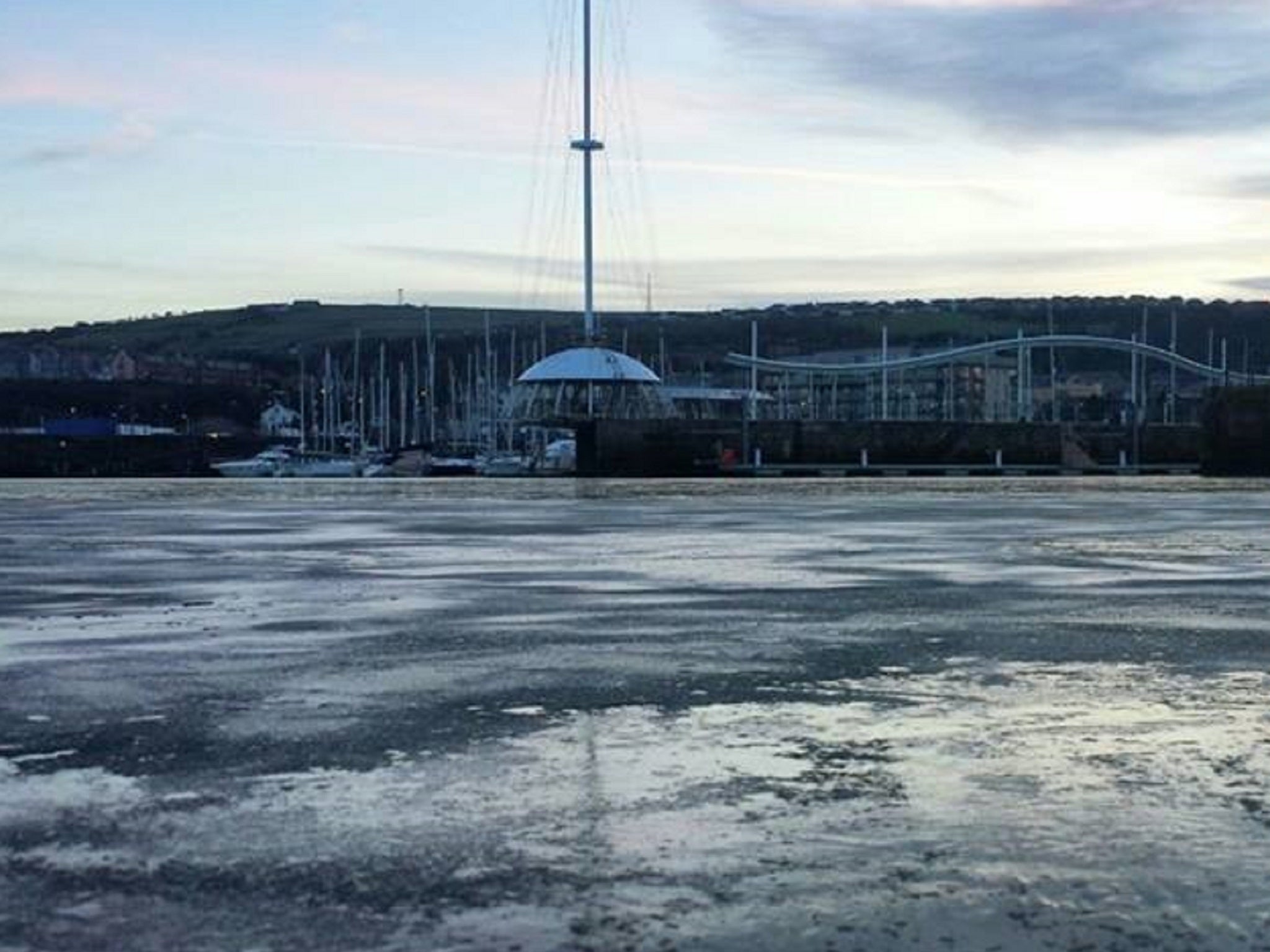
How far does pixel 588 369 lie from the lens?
100 m

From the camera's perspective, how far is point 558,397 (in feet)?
339

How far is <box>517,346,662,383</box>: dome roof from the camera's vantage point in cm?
10000

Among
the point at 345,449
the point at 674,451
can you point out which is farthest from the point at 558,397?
the point at 345,449

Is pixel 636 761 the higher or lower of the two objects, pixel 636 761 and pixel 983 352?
the lower

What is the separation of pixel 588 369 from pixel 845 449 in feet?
69.9

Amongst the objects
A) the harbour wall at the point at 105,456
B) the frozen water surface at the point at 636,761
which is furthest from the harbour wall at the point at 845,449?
the frozen water surface at the point at 636,761

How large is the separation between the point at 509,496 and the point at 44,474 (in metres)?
71.8

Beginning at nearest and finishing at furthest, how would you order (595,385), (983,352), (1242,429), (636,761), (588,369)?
1. (636,761)
2. (1242,429)
3. (588,369)
4. (595,385)
5. (983,352)

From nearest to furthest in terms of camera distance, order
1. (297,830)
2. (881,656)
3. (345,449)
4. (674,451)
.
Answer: (297,830)
(881,656)
(674,451)
(345,449)

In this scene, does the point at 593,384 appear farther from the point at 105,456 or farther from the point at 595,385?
the point at 105,456

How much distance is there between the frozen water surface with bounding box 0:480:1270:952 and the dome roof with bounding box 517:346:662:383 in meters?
82.7

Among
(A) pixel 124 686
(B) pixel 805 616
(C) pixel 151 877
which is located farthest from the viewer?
(B) pixel 805 616

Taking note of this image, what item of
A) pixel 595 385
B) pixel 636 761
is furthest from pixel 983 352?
pixel 636 761

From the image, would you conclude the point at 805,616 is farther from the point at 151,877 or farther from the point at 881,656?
the point at 151,877
